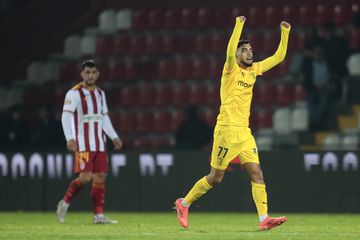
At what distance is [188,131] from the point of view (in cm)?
1933

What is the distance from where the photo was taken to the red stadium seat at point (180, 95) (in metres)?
21.9

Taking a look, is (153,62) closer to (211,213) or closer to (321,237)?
(211,213)

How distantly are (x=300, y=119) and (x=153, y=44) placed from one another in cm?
452

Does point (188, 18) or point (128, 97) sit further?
point (188, 18)

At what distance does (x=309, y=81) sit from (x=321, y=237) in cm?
854

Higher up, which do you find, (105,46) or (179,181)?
(105,46)

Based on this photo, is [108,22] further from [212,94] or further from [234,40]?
[234,40]

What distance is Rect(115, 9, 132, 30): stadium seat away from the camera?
78.1ft

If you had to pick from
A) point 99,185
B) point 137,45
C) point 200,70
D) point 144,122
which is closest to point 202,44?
point 200,70

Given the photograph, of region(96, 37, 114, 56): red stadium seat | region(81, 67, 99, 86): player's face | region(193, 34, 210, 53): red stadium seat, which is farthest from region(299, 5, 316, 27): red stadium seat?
region(81, 67, 99, 86): player's face

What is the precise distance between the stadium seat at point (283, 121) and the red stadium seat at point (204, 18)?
339cm

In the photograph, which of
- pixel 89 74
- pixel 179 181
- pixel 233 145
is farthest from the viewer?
pixel 179 181

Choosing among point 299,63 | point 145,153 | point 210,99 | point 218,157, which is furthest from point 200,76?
point 218,157

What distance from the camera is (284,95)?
20.9 metres
